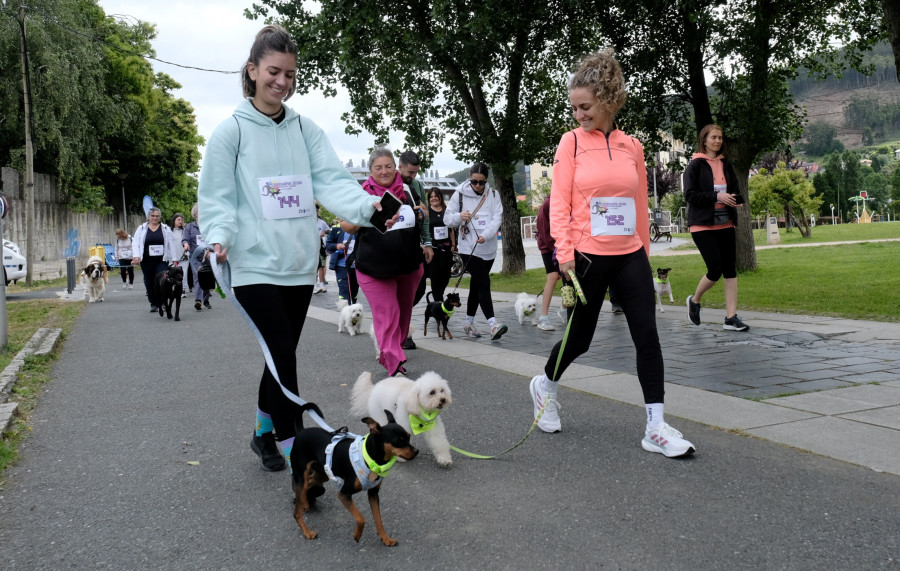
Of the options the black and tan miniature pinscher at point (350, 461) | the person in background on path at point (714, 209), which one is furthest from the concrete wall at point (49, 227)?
the black and tan miniature pinscher at point (350, 461)

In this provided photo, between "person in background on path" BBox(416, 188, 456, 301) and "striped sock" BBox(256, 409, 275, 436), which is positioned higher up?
"person in background on path" BBox(416, 188, 456, 301)

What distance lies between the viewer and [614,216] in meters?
4.29

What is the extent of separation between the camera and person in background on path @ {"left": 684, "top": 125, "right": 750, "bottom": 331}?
8.25 m

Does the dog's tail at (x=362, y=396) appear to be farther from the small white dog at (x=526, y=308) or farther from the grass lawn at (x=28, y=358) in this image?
the small white dog at (x=526, y=308)

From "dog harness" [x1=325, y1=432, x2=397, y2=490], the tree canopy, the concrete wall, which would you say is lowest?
"dog harness" [x1=325, y1=432, x2=397, y2=490]

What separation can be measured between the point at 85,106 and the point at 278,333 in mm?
35315

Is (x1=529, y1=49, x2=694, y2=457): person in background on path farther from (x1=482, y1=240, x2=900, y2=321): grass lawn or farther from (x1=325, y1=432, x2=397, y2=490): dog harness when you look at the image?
(x1=482, y1=240, x2=900, y2=321): grass lawn

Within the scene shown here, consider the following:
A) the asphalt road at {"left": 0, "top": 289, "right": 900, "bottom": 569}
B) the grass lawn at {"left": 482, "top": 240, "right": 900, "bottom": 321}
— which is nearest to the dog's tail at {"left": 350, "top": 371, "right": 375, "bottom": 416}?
the asphalt road at {"left": 0, "top": 289, "right": 900, "bottom": 569}

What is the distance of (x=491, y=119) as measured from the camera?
2044 cm

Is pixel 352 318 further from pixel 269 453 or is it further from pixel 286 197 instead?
pixel 286 197

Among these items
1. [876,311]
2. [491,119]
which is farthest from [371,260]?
[491,119]

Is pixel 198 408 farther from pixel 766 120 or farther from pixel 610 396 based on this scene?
pixel 766 120

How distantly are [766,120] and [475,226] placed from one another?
8905 millimetres

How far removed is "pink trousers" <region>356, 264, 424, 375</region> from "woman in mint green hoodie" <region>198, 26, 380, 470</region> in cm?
196
